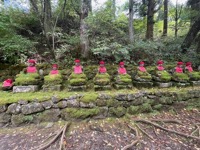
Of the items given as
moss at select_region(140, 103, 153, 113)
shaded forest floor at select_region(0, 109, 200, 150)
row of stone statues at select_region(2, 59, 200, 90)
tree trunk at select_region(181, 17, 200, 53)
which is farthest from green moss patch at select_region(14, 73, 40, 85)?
tree trunk at select_region(181, 17, 200, 53)

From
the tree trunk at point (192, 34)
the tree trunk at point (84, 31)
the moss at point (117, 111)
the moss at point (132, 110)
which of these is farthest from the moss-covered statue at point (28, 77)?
the tree trunk at point (192, 34)

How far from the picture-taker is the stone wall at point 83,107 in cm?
245

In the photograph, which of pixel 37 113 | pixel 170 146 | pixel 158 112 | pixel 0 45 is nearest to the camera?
pixel 170 146

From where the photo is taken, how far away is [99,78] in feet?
10.4

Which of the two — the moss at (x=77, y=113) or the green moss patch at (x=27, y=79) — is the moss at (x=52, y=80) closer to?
the green moss patch at (x=27, y=79)

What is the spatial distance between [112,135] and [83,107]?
2.36ft

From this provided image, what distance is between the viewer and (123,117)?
2.79 meters

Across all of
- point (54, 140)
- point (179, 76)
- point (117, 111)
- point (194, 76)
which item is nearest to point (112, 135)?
point (117, 111)

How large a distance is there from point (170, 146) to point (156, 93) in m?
1.14

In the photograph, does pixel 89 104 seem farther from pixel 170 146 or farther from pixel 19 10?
pixel 19 10

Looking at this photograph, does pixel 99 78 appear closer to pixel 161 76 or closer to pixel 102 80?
pixel 102 80

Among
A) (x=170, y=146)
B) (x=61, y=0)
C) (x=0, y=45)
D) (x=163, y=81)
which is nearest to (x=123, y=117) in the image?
(x=170, y=146)

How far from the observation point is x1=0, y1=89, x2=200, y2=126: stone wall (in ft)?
8.04

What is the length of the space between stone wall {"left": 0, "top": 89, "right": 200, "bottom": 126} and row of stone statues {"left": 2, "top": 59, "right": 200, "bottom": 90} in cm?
40
